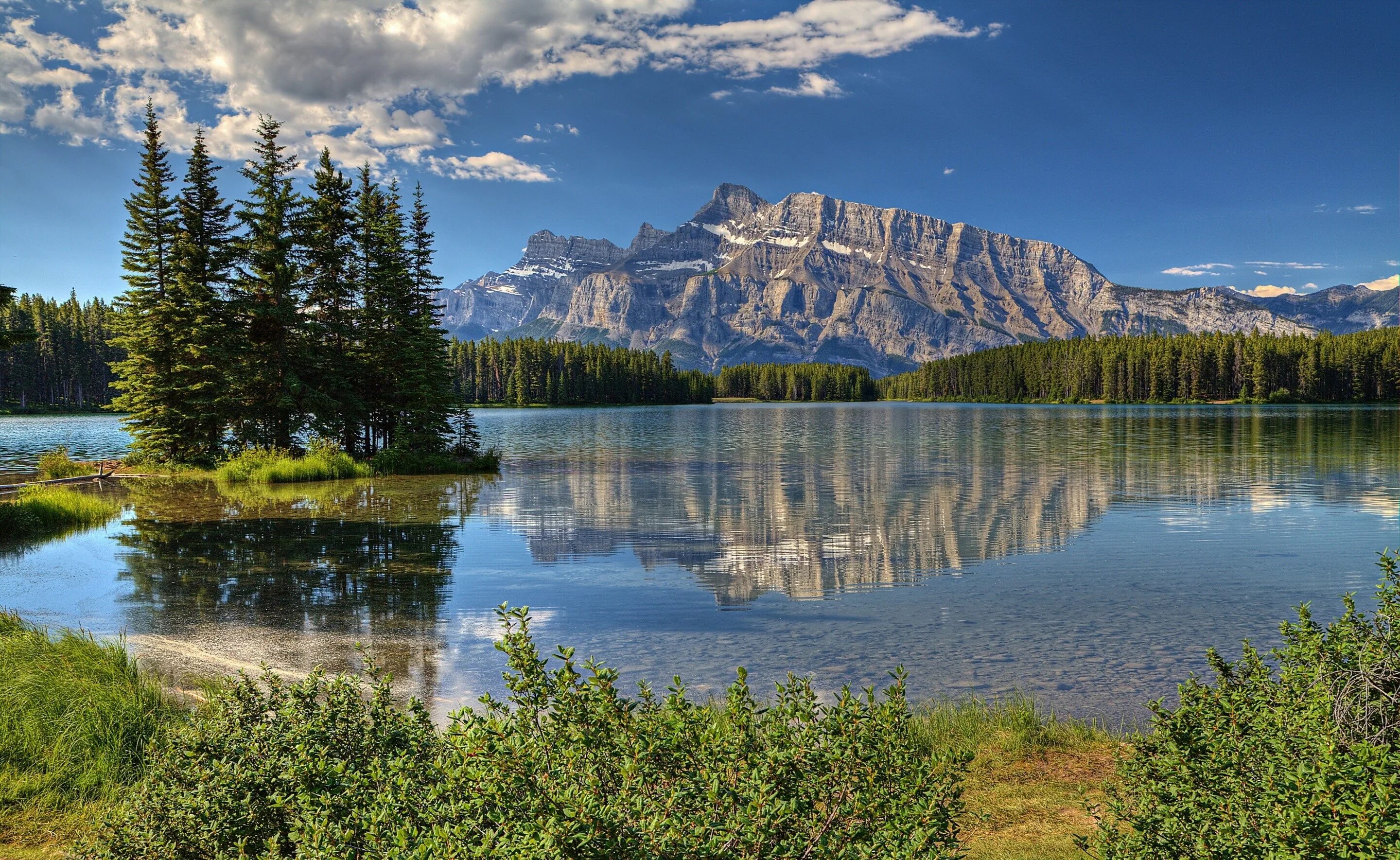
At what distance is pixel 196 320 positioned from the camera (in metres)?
37.4

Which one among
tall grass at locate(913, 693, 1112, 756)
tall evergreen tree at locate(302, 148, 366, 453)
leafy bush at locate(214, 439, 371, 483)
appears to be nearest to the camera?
tall grass at locate(913, 693, 1112, 756)

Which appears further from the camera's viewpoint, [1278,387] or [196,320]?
[1278,387]

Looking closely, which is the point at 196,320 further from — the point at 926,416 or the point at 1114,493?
the point at 926,416

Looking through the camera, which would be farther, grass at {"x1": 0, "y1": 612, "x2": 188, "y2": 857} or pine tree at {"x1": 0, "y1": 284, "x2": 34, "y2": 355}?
pine tree at {"x1": 0, "y1": 284, "x2": 34, "y2": 355}

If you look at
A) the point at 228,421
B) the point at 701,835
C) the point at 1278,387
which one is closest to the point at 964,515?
the point at 701,835

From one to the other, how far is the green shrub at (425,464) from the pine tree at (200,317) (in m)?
7.89

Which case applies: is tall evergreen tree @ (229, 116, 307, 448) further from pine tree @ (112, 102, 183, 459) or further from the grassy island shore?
the grassy island shore

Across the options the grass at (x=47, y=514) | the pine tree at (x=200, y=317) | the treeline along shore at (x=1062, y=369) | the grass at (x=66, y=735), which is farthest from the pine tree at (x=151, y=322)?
the treeline along shore at (x=1062, y=369)

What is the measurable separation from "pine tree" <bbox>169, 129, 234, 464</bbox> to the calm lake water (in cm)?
613

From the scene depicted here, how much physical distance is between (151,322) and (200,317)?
3.94 meters

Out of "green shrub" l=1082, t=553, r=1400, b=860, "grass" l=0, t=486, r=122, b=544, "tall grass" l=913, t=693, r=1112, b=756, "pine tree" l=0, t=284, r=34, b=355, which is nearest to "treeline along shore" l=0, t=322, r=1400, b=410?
"grass" l=0, t=486, r=122, b=544

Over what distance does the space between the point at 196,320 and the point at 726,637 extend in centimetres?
3605

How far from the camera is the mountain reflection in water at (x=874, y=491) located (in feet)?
63.9

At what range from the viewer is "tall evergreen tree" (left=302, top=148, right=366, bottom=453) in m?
40.6
